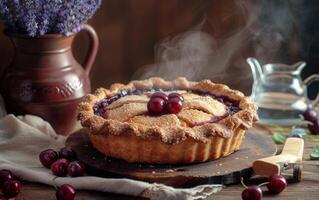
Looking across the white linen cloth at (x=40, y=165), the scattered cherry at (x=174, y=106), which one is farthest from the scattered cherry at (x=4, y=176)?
the scattered cherry at (x=174, y=106)

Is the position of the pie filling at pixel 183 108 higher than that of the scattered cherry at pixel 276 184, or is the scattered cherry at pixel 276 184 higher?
the pie filling at pixel 183 108

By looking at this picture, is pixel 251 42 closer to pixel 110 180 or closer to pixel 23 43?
pixel 23 43

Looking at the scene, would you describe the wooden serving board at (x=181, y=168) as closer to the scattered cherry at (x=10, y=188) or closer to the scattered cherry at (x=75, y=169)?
the scattered cherry at (x=75, y=169)

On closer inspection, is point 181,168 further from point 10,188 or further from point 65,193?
point 10,188

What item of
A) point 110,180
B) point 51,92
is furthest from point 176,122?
point 51,92

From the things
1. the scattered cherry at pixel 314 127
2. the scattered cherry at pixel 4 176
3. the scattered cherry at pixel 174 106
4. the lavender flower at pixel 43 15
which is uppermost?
the lavender flower at pixel 43 15

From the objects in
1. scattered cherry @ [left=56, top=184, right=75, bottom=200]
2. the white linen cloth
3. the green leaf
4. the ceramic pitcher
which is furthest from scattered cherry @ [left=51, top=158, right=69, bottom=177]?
the green leaf
